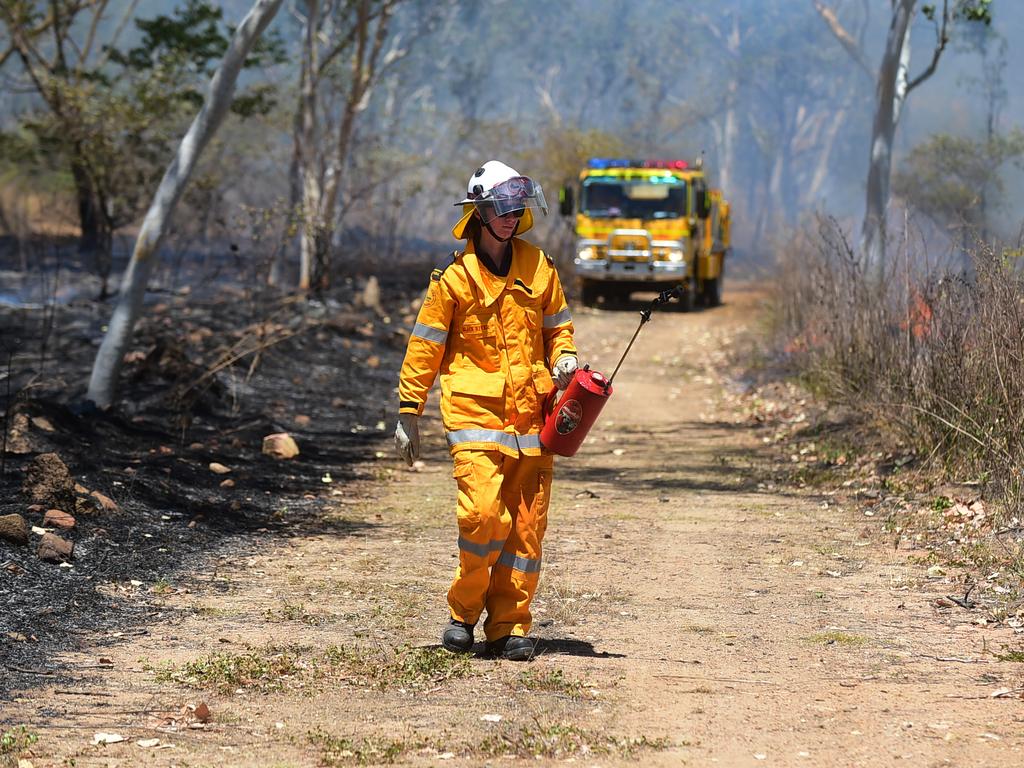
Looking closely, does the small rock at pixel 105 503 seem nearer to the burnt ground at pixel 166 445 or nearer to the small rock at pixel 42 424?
the burnt ground at pixel 166 445

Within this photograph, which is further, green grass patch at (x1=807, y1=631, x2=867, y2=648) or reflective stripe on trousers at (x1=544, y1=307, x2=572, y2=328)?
green grass patch at (x1=807, y1=631, x2=867, y2=648)

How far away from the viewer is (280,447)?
11719 mm

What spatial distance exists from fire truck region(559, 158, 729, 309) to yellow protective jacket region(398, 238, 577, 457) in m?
20.0

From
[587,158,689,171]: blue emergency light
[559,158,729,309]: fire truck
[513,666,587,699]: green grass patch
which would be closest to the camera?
[513,666,587,699]: green grass patch

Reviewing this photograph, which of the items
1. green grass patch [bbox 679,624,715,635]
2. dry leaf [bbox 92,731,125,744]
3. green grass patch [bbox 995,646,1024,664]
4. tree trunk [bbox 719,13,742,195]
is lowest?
green grass patch [bbox 679,624,715,635]

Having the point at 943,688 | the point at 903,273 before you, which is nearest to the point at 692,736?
the point at 943,688

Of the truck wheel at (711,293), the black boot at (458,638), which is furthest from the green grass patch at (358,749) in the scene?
the truck wheel at (711,293)

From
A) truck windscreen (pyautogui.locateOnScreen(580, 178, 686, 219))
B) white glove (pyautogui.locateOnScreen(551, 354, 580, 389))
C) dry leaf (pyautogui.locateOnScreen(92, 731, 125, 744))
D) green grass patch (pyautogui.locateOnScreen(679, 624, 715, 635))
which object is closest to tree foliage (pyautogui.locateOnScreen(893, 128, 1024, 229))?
truck windscreen (pyautogui.locateOnScreen(580, 178, 686, 219))

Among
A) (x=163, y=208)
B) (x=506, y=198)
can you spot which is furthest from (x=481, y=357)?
(x=163, y=208)

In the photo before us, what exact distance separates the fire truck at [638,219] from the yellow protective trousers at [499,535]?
20085mm

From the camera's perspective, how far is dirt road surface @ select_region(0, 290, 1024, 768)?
492 cm

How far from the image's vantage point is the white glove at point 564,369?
19.8 ft

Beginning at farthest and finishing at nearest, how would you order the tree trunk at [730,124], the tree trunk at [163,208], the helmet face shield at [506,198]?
the tree trunk at [730,124] < the tree trunk at [163,208] < the helmet face shield at [506,198]

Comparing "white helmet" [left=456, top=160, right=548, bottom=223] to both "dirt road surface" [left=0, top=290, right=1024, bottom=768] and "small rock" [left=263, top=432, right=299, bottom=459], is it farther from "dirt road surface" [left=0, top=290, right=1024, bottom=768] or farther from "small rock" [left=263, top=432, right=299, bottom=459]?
"small rock" [left=263, top=432, right=299, bottom=459]
